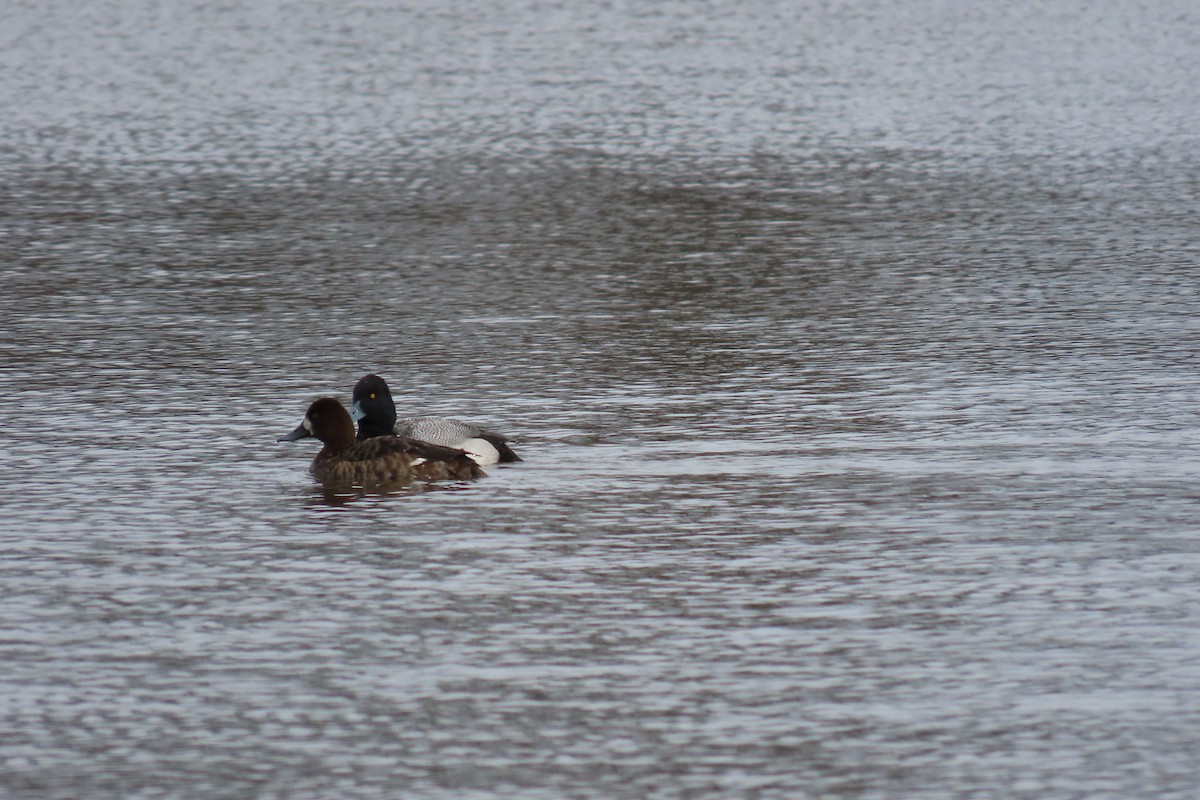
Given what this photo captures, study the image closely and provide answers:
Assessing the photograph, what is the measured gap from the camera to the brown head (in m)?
15.0

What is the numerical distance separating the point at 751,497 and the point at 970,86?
3227 centimetres

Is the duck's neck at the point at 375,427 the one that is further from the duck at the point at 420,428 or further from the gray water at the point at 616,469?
the gray water at the point at 616,469

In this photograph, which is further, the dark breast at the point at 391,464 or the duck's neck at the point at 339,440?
the duck's neck at the point at 339,440

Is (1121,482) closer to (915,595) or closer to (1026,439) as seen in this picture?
(1026,439)

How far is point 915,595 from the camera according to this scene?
1130 cm

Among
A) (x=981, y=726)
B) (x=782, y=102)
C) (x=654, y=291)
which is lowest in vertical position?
(x=981, y=726)

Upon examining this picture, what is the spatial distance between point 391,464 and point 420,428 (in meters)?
0.37

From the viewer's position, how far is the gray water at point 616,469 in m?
9.21

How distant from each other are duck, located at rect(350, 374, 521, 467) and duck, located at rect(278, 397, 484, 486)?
9 cm

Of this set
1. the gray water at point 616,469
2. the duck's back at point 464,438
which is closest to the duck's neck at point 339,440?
the gray water at point 616,469

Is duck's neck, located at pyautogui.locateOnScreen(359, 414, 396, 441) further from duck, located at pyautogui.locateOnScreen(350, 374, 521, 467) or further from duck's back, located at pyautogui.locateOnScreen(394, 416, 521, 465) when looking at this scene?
duck's back, located at pyautogui.locateOnScreen(394, 416, 521, 465)

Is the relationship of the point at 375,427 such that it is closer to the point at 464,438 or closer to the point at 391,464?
the point at 391,464

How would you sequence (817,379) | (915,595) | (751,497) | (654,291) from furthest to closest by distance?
(654,291), (817,379), (751,497), (915,595)

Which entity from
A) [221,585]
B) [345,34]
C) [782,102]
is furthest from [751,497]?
[345,34]
